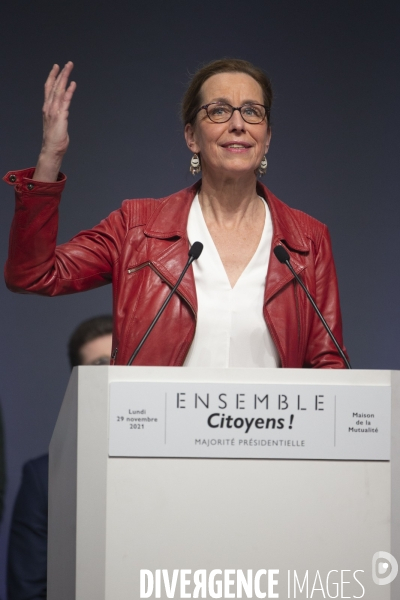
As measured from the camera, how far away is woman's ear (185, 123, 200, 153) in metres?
2.20

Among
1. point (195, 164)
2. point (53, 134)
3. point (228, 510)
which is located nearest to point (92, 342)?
point (195, 164)

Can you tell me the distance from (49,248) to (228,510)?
0.75 m

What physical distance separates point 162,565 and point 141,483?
0.13 metres

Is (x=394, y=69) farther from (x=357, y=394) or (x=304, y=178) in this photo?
(x=357, y=394)

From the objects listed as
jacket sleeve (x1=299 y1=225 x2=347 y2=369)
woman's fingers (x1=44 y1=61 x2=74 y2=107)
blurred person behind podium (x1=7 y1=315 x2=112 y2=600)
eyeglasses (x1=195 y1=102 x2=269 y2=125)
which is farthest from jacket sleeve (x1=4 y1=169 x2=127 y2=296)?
blurred person behind podium (x1=7 y1=315 x2=112 y2=600)

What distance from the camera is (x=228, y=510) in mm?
1462

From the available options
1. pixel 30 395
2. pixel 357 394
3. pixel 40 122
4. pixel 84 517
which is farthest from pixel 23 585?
pixel 40 122

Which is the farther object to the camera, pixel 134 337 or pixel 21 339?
pixel 21 339

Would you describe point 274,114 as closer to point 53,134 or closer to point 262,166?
point 262,166

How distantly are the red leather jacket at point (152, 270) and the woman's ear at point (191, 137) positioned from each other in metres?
0.10

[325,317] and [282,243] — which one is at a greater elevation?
[282,243]

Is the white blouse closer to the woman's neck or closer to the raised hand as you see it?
the woman's neck

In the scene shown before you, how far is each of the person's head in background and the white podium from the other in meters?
1.53

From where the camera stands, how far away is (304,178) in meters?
3.50
